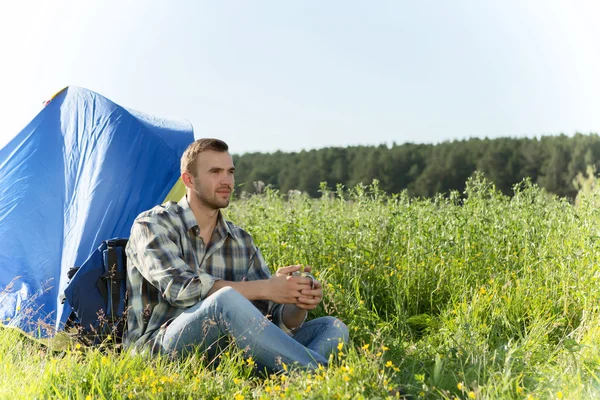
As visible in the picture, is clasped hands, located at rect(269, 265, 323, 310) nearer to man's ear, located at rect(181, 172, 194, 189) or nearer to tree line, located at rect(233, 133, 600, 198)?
man's ear, located at rect(181, 172, 194, 189)

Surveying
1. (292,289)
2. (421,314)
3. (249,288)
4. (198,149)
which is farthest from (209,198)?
(421,314)

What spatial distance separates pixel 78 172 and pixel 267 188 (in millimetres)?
2067

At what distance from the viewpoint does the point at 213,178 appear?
130 inches

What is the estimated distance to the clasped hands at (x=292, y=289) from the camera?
306cm

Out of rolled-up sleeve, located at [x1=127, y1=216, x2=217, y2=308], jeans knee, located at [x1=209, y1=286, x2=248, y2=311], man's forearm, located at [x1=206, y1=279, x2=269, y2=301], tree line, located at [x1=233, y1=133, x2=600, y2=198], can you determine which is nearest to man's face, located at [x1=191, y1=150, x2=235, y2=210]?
rolled-up sleeve, located at [x1=127, y1=216, x2=217, y2=308]

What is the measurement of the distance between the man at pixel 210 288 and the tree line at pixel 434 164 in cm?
1661

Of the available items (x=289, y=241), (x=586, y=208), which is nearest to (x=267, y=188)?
(x=289, y=241)

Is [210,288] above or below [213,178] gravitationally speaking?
below

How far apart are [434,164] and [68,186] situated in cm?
1788

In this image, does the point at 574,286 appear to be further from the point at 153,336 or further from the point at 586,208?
the point at 153,336

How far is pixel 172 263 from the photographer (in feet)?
10.0

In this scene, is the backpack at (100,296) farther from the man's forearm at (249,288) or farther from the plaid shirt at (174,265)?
the man's forearm at (249,288)

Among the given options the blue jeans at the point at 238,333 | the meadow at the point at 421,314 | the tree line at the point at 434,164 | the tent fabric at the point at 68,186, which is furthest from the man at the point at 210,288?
the tree line at the point at 434,164

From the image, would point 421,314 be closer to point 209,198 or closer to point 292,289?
point 292,289
